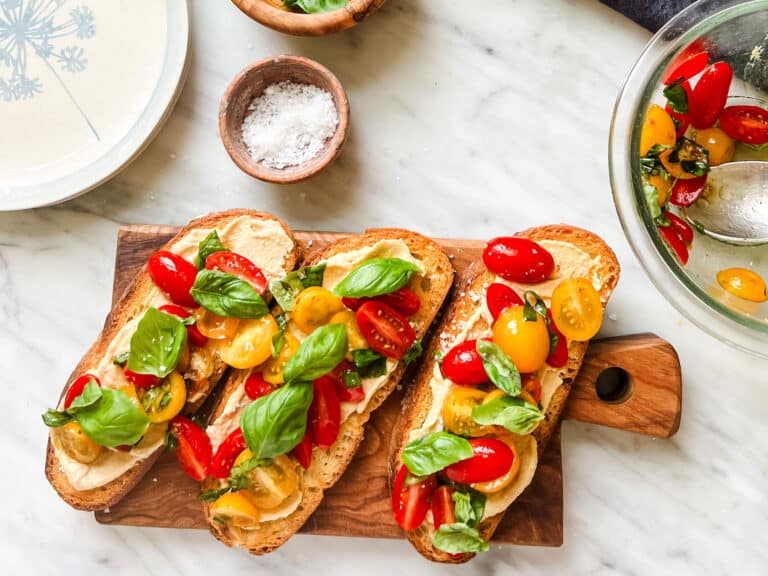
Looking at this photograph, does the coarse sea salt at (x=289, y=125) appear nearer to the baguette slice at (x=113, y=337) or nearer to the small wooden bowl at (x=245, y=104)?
the small wooden bowl at (x=245, y=104)

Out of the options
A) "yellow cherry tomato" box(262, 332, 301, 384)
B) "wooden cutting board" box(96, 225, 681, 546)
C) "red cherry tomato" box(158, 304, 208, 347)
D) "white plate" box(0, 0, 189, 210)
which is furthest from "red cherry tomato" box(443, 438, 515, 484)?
"white plate" box(0, 0, 189, 210)

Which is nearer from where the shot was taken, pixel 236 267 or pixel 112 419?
pixel 112 419

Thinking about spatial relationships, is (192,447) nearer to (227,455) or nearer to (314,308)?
(227,455)

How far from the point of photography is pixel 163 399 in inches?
88.1

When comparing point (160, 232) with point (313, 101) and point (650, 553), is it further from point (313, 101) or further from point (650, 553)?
point (650, 553)

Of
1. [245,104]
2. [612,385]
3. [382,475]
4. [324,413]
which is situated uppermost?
[245,104]

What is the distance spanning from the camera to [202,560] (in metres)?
2.58

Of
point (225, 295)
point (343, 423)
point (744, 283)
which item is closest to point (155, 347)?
point (225, 295)

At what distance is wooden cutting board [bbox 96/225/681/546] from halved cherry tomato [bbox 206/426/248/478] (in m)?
0.24

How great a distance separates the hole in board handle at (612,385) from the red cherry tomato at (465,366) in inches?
20.0

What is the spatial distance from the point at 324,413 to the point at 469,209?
86cm

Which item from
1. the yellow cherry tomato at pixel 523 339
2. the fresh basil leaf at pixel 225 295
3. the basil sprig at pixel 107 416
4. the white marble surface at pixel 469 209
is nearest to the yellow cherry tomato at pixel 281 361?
the fresh basil leaf at pixel 225 295

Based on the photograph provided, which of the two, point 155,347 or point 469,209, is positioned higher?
point 469,209

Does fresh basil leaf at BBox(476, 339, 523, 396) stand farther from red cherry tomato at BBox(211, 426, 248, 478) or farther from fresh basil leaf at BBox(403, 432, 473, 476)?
red cherry tomato at BBox(211, 426, 248, 478)
